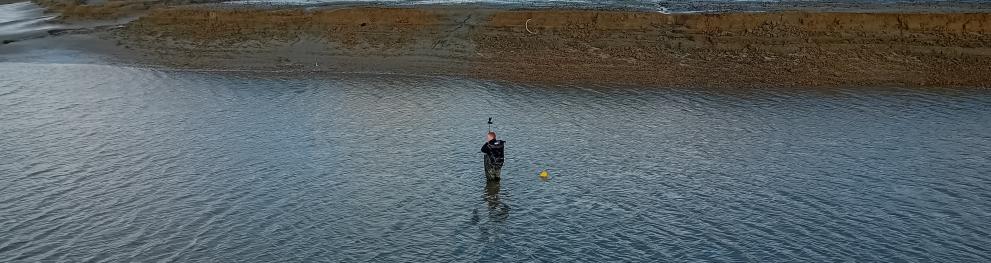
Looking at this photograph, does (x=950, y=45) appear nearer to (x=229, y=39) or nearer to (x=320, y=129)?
(x=320, y=129)

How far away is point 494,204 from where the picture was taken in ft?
70.7

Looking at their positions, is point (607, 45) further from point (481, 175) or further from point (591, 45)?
point (481, 175)

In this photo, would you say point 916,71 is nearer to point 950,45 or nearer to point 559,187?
point 950,45

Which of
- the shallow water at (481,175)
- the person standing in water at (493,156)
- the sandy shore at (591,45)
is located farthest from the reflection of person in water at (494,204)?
the sandy shore at (591,45)

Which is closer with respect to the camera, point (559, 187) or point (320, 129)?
point (559, 187)

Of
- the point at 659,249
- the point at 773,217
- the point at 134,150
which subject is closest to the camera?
the point at 659,249

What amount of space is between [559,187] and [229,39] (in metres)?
24.9

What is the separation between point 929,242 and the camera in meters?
19.0

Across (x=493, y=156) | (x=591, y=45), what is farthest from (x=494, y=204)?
(x=591, y=45)

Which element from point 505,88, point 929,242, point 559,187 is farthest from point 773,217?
point 505,88

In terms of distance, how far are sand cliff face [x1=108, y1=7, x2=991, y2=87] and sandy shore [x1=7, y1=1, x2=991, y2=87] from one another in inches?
2.2

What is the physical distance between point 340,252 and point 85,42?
30.8 metres

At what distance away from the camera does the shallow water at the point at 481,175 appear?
19094mm

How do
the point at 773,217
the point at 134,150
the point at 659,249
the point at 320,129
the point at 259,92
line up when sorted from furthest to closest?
the point at 259,92
the point at 320,129
the point at 134,150
the point at 773,217
the point at 659,249
